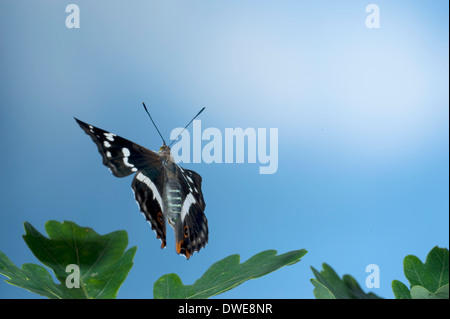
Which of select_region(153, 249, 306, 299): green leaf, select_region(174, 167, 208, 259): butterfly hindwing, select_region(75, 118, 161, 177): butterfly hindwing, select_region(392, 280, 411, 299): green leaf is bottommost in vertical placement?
select_region(392, 280, 411, 299): green leaf

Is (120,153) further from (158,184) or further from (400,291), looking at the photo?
(400,291)

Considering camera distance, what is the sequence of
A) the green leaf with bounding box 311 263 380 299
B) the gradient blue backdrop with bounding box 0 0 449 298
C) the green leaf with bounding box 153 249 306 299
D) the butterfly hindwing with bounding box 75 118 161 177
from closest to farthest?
the green leaf with bounding box 153 249 306 299 < the green leaf with bounding box 311 263 380 299 < the butterfly hindwing with bounding box 75 118 161 177 < the gradient blue backdrop with bounding box 0 0 449 298

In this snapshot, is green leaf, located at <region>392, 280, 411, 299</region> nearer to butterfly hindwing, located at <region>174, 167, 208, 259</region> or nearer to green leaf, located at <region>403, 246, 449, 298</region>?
green leaf, located at <region>403, 246, 449, 298</region>

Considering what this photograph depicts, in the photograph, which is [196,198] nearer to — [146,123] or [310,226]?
[146,123]

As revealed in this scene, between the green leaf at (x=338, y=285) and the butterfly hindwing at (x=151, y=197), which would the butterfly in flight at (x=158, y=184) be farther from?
the green leaf at (x=338, y=285)

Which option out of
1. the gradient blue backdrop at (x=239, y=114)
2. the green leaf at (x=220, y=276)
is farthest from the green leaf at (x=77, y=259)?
the gradient blue backdrop at (x=239, y=114)

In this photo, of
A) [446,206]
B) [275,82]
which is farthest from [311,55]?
[446,206]

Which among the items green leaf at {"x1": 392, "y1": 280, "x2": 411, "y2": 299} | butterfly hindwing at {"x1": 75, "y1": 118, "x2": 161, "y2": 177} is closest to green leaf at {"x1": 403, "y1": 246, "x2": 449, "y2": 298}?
green leaf at {"x1": 392, "y1": 280, "x2": 411, "y2": 299}
